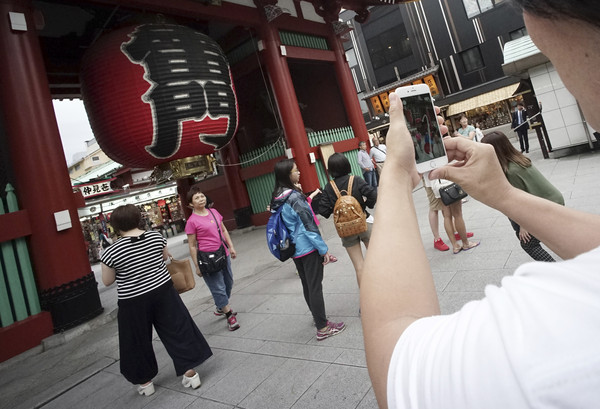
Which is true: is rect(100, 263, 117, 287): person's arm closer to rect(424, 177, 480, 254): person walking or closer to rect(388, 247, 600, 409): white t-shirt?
rect(388, 247, 600, 409): white t-shirt

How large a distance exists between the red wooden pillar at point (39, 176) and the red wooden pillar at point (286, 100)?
460 centimetres

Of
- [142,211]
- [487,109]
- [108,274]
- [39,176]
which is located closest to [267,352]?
[108,274]

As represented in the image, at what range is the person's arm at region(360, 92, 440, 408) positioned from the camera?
1.73ft

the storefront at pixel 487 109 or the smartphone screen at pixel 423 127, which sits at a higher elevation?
the storefront at pixel 487 109

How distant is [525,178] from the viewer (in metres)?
2.39

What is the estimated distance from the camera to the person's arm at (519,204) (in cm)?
76

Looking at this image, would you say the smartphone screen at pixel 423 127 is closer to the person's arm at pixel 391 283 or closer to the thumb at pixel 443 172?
the thumb at pixel 443 172

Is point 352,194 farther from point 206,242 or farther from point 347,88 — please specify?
point 347,88

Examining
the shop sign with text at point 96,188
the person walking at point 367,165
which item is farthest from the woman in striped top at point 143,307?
the shop sign with text at point 96,188

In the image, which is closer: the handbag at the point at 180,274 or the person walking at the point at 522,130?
the handbag at the point at 180,274

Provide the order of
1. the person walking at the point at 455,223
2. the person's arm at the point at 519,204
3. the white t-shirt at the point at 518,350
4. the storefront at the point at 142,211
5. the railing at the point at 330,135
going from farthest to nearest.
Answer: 1. the storefront at the point at 142,211
2. the railing at the point at 330,135
3. the person walking at the point at 455,223
4. the person's arm at the point at 519,204
5. the white t-shirt at the point at 518,350

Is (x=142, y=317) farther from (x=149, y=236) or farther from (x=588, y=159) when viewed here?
(x=588, y=159)

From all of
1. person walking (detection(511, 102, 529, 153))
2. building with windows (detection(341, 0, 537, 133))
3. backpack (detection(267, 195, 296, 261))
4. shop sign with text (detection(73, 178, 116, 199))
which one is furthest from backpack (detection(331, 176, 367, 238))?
building with windows (detection(341, 0, 537, 133))

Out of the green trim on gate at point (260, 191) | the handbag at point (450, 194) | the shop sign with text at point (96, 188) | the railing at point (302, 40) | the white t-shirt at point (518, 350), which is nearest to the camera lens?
the white t-shirt at point (518, 350)
